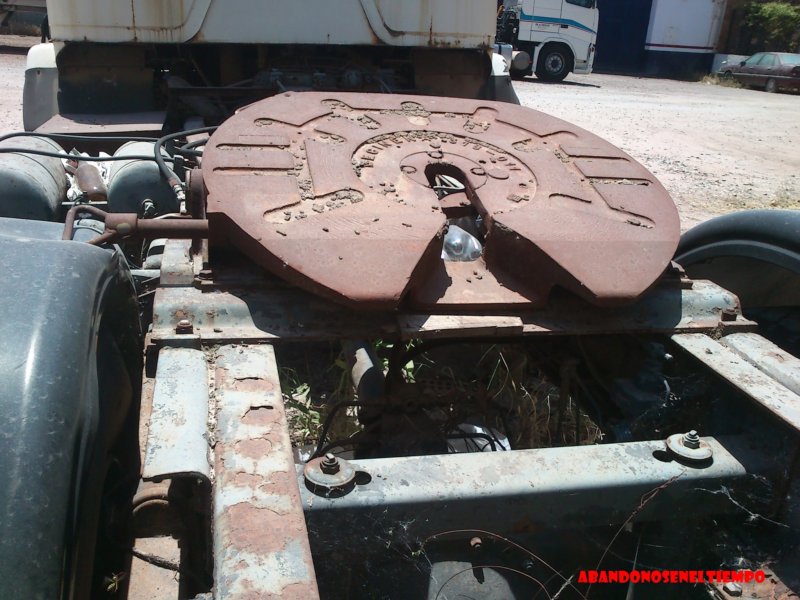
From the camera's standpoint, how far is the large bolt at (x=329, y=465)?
5.30ft

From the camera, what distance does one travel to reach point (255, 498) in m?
1.41

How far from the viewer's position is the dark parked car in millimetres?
22422

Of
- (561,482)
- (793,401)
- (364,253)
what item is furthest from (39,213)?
(793,401)

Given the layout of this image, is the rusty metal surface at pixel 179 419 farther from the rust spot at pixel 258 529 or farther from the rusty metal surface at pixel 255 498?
the rust spot at pixel 258 529

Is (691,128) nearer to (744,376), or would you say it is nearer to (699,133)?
(699,133)

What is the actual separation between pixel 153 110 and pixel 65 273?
10.8 feet

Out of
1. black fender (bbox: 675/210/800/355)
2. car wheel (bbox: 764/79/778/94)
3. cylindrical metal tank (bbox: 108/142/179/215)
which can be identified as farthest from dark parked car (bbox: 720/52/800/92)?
cylindrical metal tank (bbox: 108/142/179/215)

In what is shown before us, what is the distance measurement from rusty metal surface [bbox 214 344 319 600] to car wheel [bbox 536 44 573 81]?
66.8 ft

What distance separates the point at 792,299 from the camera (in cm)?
270

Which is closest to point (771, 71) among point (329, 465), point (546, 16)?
point (546, 16)

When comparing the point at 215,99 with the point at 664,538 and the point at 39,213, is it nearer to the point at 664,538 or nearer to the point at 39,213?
the point at 39,213

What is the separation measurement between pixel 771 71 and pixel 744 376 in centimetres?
2418

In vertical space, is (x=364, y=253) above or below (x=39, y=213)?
above

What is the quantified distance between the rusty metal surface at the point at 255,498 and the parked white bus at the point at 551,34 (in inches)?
745
